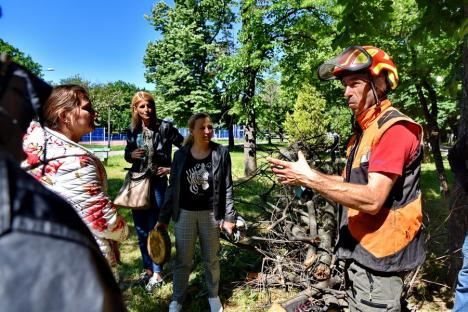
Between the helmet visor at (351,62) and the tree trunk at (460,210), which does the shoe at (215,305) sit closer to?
the tree trunk at (460,210)

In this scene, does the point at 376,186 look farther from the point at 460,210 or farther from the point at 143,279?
the point at 143,279

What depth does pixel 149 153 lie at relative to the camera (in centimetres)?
426

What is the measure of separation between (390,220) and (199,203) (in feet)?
7.09

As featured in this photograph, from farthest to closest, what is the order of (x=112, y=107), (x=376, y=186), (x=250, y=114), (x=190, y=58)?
(x=112, y=107), (x=190, y=58), (x=250, y=114), (x=376, y=186)

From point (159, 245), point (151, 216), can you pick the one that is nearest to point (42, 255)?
point (159, 245)

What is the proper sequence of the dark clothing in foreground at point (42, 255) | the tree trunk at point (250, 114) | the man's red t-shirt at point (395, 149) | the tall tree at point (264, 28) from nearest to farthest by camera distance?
1. the dark clothing in foreground at point (42, 255)
2. the man's red t-shirt at point (395, 149)
3. the tall tree at point (264, 28)
4. the tree trunk at point (250, 114)

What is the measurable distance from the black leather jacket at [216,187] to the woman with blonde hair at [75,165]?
1.32 meters

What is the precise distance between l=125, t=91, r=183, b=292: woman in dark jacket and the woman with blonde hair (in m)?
1.85

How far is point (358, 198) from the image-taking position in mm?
1816

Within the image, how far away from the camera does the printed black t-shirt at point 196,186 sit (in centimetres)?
368

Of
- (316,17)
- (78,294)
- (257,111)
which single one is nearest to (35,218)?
(78,294)

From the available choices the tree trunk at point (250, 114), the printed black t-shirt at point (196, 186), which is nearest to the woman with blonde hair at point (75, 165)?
the printed black t-shirt at point (196, 186)

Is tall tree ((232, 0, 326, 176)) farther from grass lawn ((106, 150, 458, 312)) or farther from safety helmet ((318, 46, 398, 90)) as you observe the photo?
safety helmet ((318, 46, 398, 90))

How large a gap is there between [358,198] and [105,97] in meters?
54.4
